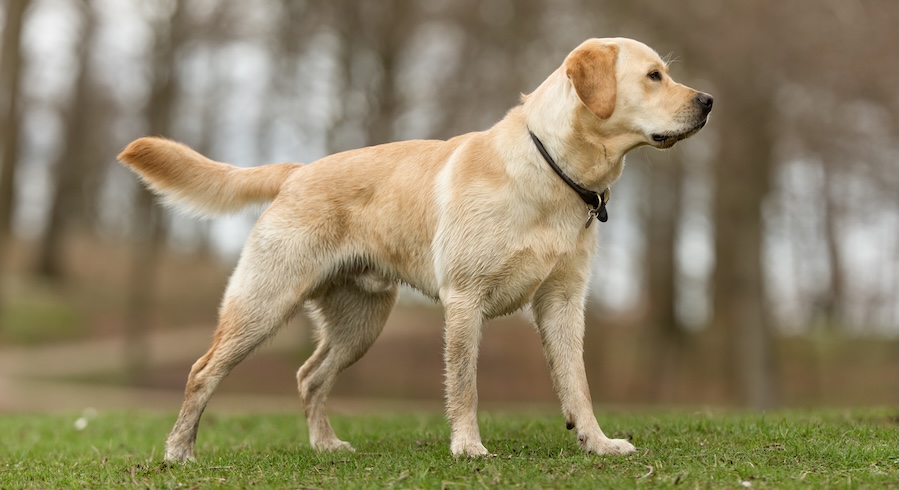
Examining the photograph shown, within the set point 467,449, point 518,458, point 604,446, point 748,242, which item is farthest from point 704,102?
point 748,242

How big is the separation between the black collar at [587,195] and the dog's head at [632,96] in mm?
308

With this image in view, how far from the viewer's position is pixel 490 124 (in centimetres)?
1700

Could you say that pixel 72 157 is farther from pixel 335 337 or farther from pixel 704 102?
pixel 704 102

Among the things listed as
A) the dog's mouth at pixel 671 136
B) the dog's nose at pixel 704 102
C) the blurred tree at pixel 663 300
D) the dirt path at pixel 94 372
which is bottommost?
the dirt path at pixel 94 372

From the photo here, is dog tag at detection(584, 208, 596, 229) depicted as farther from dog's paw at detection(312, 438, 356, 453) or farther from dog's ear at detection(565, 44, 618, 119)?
dog's paw at detection(312, 438, 356, 453)

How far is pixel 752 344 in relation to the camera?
14.3m

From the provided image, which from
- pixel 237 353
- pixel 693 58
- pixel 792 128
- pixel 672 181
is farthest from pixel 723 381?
pixel 237 353

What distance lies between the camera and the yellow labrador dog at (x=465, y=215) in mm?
5324

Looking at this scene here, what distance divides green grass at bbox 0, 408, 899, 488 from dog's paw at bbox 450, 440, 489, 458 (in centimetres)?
11

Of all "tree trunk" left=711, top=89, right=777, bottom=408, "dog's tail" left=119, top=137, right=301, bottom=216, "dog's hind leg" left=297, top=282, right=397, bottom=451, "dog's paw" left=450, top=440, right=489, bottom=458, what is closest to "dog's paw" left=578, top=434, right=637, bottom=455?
"dog's paw" left=450, top=440, right=489, bottom=458

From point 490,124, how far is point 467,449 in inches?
480

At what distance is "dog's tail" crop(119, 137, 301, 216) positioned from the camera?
6.29m

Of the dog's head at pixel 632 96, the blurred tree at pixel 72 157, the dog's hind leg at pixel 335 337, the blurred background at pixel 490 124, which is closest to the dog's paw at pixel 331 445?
the dog's hind leg at pixel 335 337

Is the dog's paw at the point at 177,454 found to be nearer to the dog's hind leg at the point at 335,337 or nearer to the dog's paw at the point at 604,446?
the dog's hind leg at the point at 335,337
